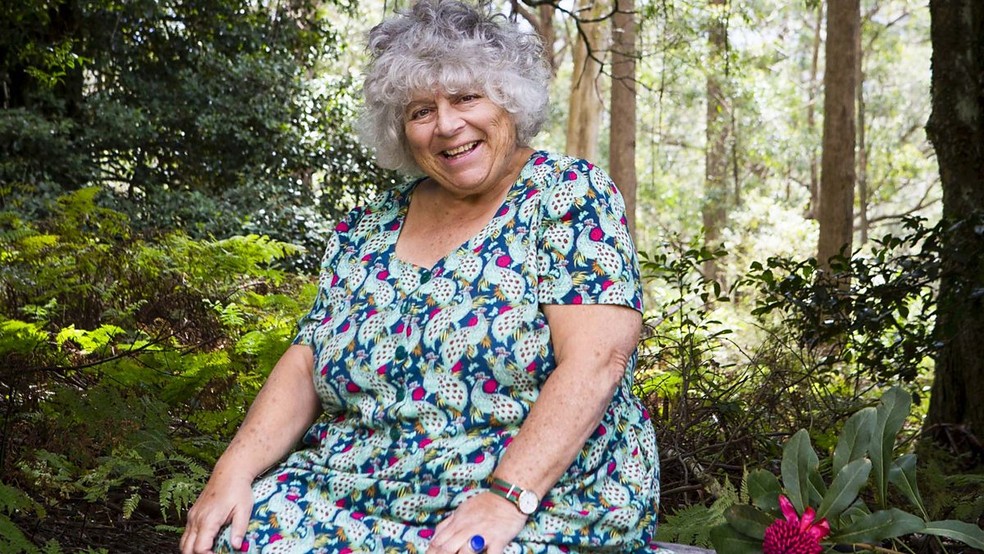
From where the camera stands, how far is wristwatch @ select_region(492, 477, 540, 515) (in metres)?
2.10

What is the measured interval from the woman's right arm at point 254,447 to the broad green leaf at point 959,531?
1.45 meters

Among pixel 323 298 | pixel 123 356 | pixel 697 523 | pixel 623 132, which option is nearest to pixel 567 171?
pixel 323 298

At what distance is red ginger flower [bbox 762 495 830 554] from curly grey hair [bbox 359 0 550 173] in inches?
45.8

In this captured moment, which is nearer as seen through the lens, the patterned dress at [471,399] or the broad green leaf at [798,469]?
the broad green leaf at [798,469]

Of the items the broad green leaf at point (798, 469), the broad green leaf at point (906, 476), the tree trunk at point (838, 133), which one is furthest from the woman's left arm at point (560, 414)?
the tree trunk at point (838, 133)

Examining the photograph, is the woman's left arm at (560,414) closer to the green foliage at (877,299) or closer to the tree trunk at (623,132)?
the green foliage at (877,299)

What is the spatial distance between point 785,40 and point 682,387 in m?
25.1

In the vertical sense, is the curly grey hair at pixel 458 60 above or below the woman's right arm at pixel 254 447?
above

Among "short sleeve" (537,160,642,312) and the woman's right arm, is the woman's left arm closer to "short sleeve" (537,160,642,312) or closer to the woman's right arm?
"short sleeve" (537,160,642,312)

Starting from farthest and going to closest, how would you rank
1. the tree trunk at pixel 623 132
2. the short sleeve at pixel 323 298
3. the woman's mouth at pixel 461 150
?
1. the tree trunk at pixel 623 132
2. the short sleeve at pixel 323 298
3. the woman's mouth at pixel 461 150

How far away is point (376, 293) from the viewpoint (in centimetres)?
255

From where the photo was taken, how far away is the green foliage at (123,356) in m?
3.42

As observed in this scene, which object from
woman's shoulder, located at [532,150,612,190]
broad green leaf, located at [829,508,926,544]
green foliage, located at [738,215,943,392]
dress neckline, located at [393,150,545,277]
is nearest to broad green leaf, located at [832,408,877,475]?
broad green leaf, located at [829,508,926,544]

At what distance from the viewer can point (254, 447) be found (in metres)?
2.52
